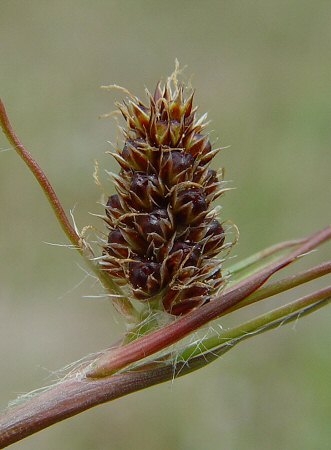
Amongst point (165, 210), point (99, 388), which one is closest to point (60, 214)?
point (165, 210)

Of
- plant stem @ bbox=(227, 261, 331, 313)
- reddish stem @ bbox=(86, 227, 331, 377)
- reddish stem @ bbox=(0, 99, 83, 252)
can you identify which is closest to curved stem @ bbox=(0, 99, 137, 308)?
reddish stem @ bbox=(0, 99, 83, 252)

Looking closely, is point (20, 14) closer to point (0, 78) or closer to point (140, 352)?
point (0, 78)

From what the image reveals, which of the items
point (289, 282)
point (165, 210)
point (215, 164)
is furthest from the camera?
point (215, 164)

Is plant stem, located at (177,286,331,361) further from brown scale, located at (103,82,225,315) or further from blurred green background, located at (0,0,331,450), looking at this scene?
blurred green background, located at (0,0,331,450)

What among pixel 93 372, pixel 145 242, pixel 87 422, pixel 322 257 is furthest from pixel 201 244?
pixel 322 257

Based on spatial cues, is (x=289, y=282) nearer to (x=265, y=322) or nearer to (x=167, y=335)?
(x=265, y=322)

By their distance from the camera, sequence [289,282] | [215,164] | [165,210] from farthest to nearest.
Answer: [215,164] → [165,210] → [289,282]

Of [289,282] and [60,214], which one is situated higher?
[60,214]
